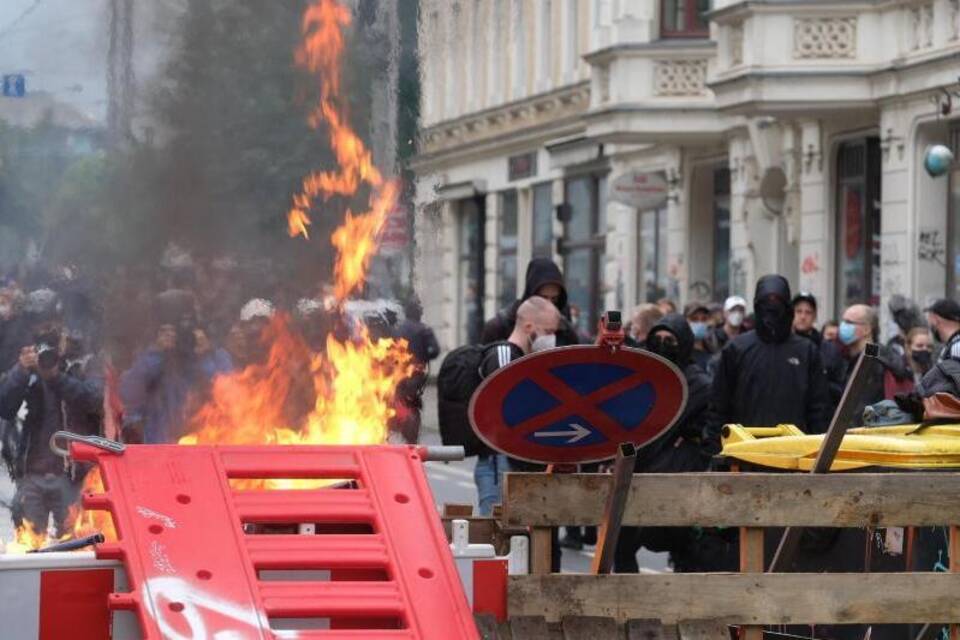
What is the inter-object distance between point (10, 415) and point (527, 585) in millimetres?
2589

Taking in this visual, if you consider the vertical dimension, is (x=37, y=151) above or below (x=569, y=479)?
above

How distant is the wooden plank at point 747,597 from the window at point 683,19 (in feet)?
81.2

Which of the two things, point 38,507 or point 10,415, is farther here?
point 10,415

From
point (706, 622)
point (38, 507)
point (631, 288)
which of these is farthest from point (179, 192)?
point (631, 288)

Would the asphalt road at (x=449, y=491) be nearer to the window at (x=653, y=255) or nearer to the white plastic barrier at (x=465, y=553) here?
the white plastic barrier at (x=465, y=553)

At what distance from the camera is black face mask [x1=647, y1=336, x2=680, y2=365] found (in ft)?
37.9

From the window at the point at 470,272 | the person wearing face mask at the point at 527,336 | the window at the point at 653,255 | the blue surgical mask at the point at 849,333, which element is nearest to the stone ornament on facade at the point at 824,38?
the window at the point at 470,272

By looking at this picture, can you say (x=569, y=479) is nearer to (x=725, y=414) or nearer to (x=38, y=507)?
(x=38, y=507)

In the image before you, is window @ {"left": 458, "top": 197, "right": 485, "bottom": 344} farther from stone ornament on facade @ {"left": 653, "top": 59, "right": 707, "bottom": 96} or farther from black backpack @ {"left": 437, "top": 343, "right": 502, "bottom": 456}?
black backpack @ {"left": 437, "top": 343, "right": 502, "bottom": 456}

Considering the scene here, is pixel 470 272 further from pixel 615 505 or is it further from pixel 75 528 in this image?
pixel 615 505

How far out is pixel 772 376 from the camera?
11.9 metres

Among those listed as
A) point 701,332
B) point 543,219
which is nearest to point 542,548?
point 701,332

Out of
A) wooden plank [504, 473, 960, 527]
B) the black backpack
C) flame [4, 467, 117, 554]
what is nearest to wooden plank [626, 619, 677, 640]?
wooden plank [504, 473, 960, 527]

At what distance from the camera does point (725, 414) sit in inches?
467
